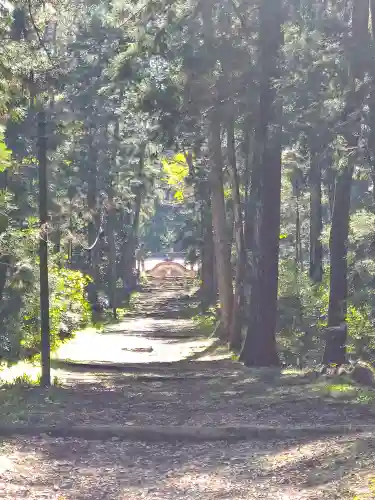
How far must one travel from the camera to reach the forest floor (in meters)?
9.33

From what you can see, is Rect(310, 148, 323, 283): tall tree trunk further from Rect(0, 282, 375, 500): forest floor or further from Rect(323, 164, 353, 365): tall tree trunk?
Rect(0, 282, 375, 500): forest floor

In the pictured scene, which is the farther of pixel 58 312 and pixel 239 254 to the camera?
pixel 58 312

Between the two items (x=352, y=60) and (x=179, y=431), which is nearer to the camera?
(x=179, y=431)

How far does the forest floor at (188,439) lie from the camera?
933 cm

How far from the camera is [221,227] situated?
101 ft

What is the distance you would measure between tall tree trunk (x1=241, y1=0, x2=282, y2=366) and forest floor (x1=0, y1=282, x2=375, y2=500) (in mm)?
2113

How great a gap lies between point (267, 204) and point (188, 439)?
1022cm

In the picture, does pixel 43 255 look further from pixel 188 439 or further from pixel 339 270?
pixel 339 270

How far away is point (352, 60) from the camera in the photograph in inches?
561

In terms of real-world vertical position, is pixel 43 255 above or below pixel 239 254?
below

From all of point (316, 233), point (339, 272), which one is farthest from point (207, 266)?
point (339, 272)

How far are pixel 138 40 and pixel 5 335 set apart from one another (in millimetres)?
7425

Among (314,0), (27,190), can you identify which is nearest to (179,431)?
(314,0)

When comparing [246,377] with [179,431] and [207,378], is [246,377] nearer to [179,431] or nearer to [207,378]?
[207,378]
